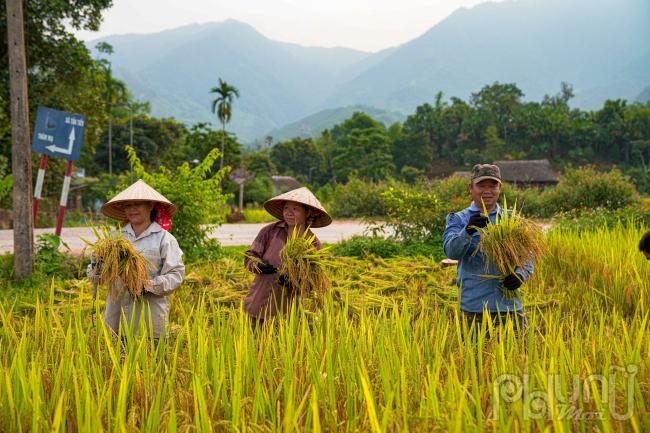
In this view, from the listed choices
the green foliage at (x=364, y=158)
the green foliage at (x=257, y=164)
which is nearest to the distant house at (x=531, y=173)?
the green foliage at (x=364, y=158)

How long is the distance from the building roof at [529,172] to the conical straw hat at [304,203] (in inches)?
1603

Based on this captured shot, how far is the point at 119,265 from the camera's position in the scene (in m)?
2.71

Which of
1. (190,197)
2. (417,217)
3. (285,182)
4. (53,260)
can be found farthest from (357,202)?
(285,182)

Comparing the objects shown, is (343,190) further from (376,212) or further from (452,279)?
(452,279)

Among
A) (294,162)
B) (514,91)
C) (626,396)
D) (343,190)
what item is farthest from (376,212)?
(514,91)

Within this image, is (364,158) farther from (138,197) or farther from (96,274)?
(96,274)

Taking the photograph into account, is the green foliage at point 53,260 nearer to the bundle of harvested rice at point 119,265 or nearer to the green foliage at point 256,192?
the bundle of harvested rice at point 119,265

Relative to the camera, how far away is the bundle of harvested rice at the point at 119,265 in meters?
2.67

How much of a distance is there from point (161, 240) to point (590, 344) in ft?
7.77

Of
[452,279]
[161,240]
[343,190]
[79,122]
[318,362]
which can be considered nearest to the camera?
[318,362]

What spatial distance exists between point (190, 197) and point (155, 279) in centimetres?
462

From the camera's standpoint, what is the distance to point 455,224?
316 cm

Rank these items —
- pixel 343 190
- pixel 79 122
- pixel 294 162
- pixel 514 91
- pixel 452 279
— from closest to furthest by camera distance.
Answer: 1. pixel 452 279
2. pixel 79 122
3. pixel 343 190
4. pixel 294 162
5. pixel 514 91

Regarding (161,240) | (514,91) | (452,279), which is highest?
(514,91)
